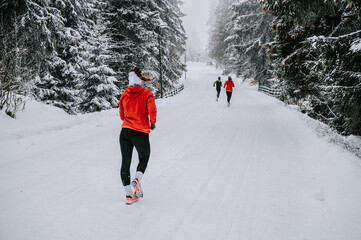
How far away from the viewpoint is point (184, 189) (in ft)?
14.2

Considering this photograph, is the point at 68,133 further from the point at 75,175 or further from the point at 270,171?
the point at 270,171

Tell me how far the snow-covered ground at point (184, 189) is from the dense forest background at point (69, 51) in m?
4.07

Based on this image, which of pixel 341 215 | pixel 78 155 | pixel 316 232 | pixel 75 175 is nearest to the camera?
pixel 316 232

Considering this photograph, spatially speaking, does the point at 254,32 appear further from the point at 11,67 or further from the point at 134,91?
the point at 134,91

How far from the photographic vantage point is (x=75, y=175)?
15.8ft

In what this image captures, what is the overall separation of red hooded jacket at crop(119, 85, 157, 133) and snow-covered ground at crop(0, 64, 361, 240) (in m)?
1.39

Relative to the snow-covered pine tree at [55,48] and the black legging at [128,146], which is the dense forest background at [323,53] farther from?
the snow-covered pine tree at [55,48]

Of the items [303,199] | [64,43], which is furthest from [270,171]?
[64,43]

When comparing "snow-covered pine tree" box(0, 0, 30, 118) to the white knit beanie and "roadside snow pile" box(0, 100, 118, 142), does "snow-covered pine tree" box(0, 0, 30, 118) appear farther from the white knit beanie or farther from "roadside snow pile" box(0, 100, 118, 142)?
the white knit beanie

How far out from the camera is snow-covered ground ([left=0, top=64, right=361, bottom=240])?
314 centimetres

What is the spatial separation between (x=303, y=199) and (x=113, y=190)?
3549 millimetres

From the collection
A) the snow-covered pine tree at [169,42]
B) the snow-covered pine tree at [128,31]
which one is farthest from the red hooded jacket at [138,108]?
the snow-covered pine tree at [169,42]

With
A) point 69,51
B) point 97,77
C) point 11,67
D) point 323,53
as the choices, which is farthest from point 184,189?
point 69,51

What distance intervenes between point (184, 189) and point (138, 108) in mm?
1854
